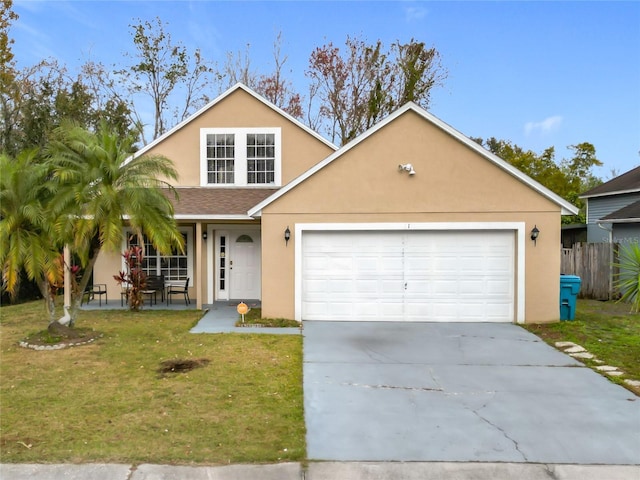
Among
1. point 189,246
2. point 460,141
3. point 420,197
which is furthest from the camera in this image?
point 189,246

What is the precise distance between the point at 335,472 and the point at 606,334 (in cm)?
842

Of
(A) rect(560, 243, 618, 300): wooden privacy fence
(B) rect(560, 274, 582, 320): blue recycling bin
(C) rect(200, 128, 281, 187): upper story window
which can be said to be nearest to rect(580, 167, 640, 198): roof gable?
(A) rect(560, 243, 618, 300): wooden privacy fence

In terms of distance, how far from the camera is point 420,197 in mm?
10984

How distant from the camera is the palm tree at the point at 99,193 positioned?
28.2 ft

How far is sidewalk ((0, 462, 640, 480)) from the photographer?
411 cm

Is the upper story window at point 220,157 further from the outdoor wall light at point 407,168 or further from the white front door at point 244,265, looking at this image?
the outdoor wall light at point 407,168

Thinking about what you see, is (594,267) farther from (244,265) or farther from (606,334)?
(244,265)

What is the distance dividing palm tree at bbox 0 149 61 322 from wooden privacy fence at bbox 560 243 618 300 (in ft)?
53.2

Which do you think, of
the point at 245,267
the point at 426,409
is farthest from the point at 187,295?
the point at 426,409

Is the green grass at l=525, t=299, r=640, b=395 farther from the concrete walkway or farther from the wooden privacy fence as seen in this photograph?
the concrete walkway

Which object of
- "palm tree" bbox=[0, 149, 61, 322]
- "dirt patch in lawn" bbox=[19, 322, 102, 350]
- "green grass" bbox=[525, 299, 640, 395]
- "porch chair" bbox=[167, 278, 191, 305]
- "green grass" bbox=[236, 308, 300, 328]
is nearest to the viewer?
"green grass" bbox=[525, 299, 640, 395]

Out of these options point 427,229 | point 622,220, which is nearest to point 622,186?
point 622,220

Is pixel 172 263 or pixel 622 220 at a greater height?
pixel 622 220

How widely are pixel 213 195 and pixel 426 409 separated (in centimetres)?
1009
